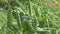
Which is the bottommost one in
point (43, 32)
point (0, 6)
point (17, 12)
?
point (0, 6)

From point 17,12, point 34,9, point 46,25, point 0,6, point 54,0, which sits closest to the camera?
point 17,12

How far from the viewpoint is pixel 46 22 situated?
0.99 meters

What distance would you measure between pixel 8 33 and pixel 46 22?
8.9 inches

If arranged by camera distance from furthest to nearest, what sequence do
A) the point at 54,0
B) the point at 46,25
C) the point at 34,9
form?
the point at 54,0 → the point at 34,9 → the point at 46,25

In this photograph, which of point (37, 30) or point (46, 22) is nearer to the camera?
point (37, 30)

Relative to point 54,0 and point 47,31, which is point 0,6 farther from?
point 47,31

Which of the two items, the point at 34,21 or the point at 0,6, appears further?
the point at 0,6

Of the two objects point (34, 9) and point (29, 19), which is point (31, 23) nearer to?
point (29, 19)

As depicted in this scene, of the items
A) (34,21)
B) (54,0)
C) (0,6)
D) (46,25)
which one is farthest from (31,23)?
(0,6)

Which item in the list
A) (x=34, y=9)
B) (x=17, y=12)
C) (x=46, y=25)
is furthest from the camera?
(x=34, y=9)

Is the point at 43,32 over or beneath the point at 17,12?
beneath

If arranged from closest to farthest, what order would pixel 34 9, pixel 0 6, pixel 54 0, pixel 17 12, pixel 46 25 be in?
1. pixel 17 12
2. pixel 46 25
3. pixel 34 9
4. pixel 54 0
5. pixel 0 6

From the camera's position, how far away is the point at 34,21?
35.2 inches

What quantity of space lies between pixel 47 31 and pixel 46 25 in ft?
0.27
